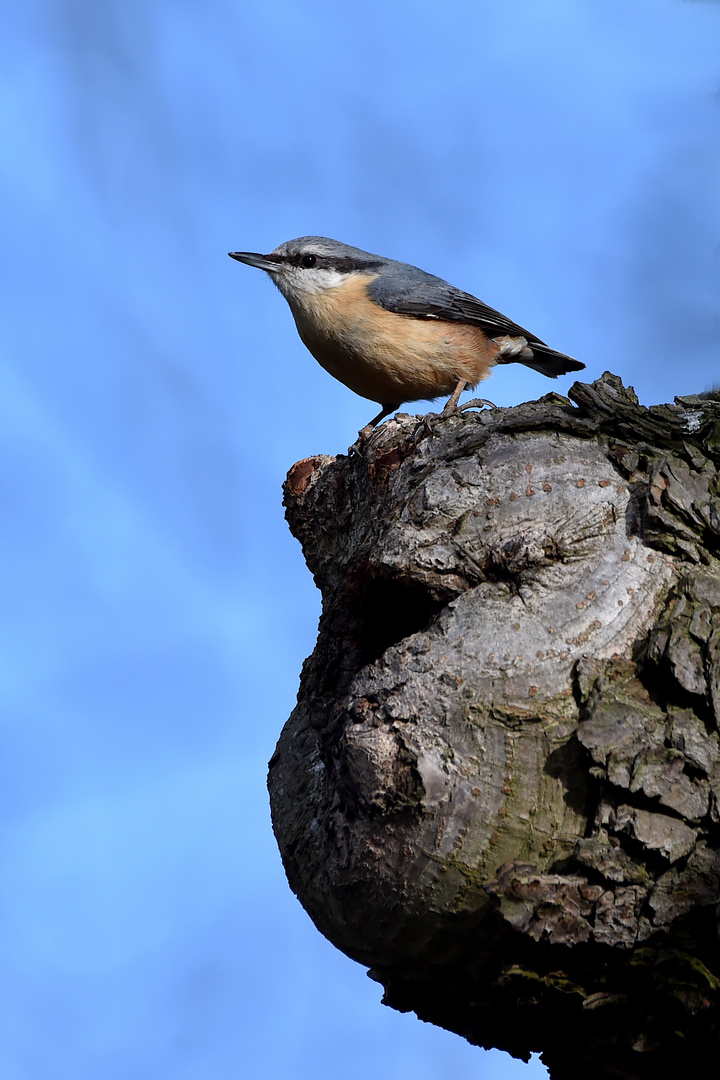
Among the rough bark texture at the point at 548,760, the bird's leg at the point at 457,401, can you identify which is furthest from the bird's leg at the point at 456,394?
the rough bark texture at the point at 548,760

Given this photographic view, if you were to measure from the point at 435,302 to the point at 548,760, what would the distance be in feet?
Answer: 8.92

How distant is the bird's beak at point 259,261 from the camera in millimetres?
4688

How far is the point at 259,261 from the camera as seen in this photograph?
4703mm

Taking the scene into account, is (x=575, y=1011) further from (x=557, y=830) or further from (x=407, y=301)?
(x=407, y=301)

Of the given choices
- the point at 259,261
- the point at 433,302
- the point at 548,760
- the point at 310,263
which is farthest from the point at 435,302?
the point at 548,760

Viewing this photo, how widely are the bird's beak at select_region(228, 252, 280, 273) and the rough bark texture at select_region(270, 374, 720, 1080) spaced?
2.37m

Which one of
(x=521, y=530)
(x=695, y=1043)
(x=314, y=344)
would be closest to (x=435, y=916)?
(x=695, y=1043)

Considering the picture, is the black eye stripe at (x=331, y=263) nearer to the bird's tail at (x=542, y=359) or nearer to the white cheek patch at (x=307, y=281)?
the white cheek patch at (x=307, y=281)

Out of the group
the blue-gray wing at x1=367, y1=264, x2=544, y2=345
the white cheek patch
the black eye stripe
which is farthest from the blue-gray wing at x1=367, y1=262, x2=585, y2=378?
the white cheek patch

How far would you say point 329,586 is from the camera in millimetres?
3484

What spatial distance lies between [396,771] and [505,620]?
1.52 ft

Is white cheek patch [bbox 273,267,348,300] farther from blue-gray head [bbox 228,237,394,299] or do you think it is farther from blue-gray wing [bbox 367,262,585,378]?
blue-gray wing [bbox 367,262,585,378]

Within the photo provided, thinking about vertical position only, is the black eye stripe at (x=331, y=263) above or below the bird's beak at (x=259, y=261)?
below

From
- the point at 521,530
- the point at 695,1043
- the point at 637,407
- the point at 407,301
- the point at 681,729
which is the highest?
the point at 407,301
